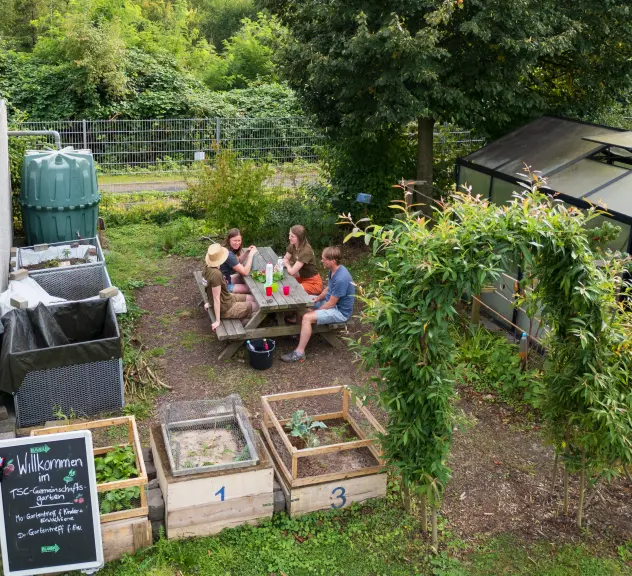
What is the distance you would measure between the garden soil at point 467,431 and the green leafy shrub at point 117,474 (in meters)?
1.25

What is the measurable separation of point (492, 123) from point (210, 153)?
7514 mm

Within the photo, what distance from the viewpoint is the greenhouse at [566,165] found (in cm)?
791

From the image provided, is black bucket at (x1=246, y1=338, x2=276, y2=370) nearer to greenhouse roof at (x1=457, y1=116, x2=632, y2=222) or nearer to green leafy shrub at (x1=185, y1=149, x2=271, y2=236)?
greenhouse roof at (x1=457, y1=116, x2=632, y2=222)

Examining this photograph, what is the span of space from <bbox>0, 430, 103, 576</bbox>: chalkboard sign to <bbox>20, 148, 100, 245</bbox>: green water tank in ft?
20.1

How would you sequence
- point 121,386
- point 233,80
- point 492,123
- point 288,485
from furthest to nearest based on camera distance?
point 233,80
point 492,123
point 121,386
point 288,485

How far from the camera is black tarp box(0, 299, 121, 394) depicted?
644cm

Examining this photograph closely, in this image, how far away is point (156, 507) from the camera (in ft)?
17.5

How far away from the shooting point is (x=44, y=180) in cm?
1009

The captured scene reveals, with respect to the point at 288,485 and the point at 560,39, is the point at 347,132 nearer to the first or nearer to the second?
the point at 560,39

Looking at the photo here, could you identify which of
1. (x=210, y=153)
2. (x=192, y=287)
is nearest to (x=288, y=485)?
(x=192, y=287)

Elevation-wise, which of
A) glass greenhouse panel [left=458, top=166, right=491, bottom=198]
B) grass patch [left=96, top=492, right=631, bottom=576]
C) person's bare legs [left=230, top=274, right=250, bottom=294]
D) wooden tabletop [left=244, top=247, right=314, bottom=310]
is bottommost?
grass patch [left=96, top=492, right=631, bottom=576]

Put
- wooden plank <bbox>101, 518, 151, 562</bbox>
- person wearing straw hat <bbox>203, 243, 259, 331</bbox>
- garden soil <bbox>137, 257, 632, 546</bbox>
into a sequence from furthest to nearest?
person wearing straw hat <bbox>203, 243, 259, 331</bbox>
garden soil <bbox>137, 257, 632, 546</bbox>
wooden plank <bbox>101, 518, 151, 562</bbox>

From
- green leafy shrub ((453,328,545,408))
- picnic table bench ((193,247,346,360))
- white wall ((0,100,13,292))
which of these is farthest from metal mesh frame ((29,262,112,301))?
green leafy shrub ((453,328,545,408))

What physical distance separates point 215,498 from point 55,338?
298 centimetres
